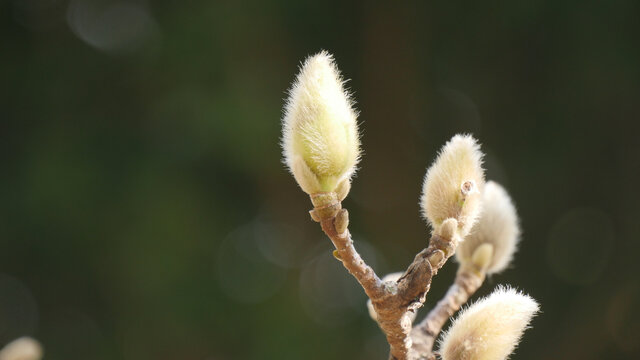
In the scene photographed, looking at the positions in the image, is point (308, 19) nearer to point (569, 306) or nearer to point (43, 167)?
point (43, 167)

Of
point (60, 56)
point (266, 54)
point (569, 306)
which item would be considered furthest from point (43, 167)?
point (569, 306)

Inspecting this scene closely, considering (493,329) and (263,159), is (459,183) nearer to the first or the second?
(493,329)

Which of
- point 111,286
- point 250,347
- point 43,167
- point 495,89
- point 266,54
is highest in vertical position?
point 266,54

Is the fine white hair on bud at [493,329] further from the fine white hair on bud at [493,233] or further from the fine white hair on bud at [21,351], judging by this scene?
the fine white hair on bud at [21,351]

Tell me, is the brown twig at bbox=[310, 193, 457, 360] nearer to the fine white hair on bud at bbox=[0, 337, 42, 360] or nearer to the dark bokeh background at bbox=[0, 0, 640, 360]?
the fine white hair on bud at bbox=[0, 337, 42, 360]

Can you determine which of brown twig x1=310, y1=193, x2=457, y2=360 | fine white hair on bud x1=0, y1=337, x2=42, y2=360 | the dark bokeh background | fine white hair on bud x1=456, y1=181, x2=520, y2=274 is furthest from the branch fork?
the dark bokeh background

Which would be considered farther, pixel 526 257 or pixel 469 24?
pixel 469 24

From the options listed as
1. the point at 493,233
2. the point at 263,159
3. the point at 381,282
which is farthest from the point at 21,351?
the point at 263,159
